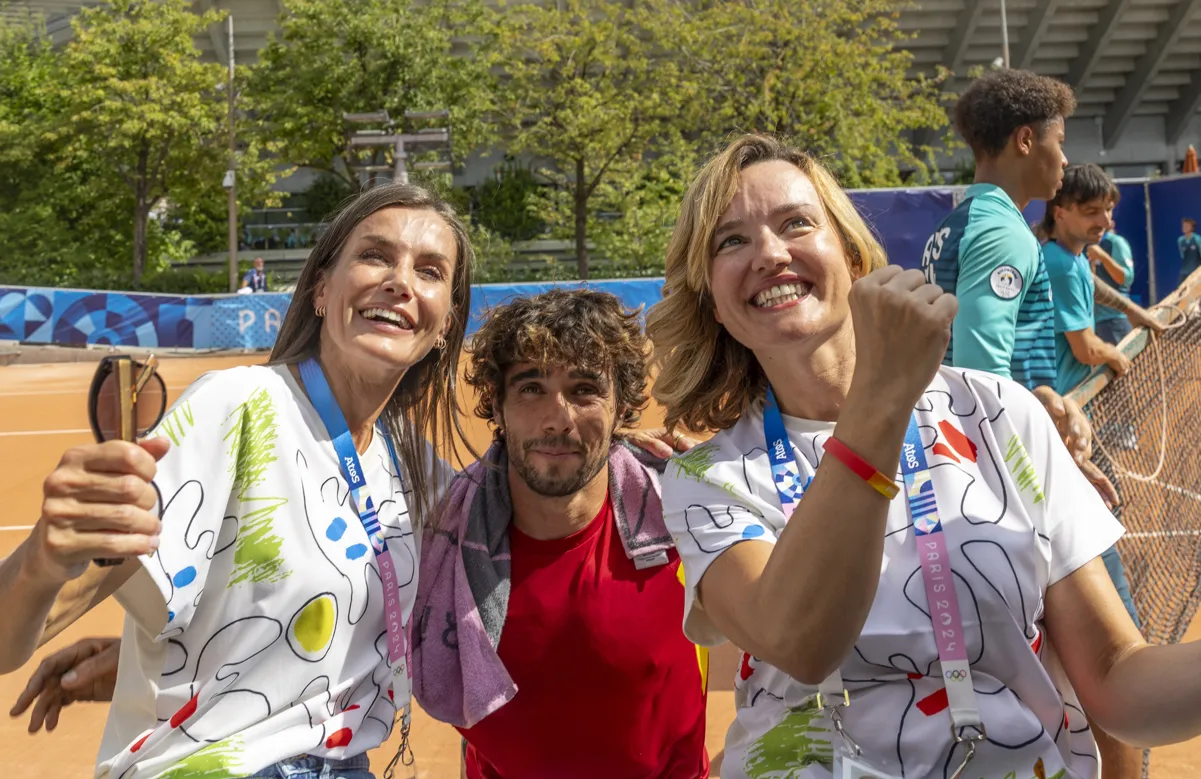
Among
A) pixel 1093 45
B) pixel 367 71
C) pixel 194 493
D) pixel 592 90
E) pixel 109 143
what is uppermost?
pixel 1093 45

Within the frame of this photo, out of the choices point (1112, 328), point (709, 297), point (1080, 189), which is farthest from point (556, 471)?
point (1112, 328)

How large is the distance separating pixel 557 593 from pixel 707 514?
1.15m

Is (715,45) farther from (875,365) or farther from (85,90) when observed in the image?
(875,365)

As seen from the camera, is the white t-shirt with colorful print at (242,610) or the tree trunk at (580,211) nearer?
the white t-shirt with colorful print at (242,610)

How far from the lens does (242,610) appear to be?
237cm

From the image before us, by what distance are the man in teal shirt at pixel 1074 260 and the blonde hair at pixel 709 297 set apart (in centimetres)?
208

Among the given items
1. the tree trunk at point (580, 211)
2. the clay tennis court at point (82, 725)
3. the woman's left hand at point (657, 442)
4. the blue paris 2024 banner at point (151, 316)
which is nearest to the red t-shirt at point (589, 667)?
the clay tennis court at point (82, 725)

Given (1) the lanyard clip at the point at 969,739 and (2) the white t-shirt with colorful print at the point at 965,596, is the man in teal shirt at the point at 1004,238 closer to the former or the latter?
(2) the white t-shirt with colorful print at the point at 965,596

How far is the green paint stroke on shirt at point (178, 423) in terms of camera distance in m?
2.33

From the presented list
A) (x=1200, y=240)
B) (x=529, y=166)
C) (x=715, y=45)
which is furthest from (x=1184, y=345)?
(x=529, y=166)

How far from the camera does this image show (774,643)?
5.93 ft

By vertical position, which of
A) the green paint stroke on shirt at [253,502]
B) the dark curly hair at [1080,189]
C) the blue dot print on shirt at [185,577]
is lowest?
the blue dot print on shirt at [185,577]

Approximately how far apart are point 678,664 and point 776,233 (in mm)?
1516

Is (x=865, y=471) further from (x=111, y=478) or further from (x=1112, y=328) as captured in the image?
(x=1112, y=328)
